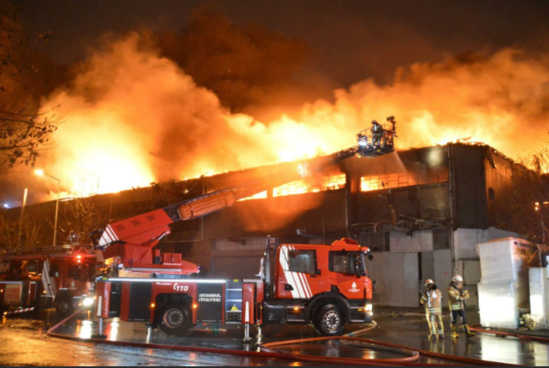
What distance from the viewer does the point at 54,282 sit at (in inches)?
787

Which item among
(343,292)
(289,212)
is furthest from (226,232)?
(343,292)

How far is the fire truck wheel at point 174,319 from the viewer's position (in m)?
12.3

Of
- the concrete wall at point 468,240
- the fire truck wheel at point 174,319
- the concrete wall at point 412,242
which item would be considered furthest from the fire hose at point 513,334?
the concrete wall at point 412,242

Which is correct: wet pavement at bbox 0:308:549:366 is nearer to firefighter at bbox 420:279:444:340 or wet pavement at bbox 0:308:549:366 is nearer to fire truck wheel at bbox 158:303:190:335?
fire truck wheel at bbox 158:303:190:335

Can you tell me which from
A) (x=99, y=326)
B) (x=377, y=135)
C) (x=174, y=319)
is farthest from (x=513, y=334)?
(x=99, y=326)

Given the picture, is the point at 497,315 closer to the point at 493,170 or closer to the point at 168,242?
the point at 493,170

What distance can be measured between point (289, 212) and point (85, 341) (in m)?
15.8

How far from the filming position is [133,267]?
13.5 meters

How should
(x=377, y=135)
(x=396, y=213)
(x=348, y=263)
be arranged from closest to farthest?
(x=348, y=263) < (x=377, y=135) < (x=396, y=213)

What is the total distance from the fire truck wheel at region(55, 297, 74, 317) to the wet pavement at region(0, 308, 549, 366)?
11.5 ft

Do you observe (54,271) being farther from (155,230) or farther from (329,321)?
(329,321)

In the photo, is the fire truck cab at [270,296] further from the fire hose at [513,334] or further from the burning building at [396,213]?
the burning building at [396,213]

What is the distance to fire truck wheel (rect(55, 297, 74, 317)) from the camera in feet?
62.2

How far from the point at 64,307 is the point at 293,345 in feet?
39.1
